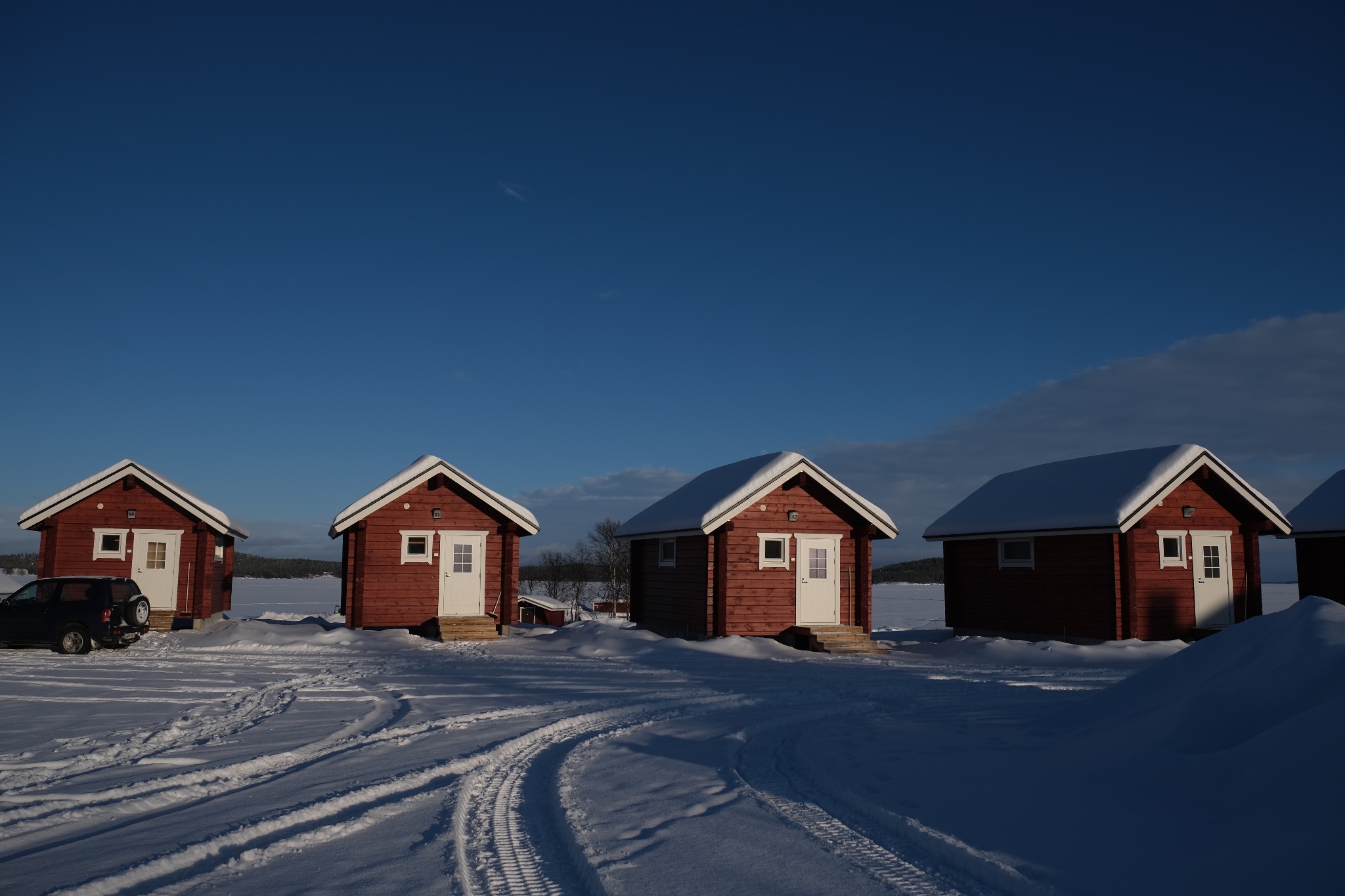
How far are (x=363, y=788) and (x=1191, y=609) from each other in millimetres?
22720

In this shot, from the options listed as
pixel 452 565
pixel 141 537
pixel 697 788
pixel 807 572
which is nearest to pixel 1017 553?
pixel 807 572

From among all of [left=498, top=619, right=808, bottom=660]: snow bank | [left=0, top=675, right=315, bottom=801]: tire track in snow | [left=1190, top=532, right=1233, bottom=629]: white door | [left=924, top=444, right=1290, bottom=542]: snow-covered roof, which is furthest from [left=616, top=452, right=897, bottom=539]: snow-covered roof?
[left=0, top=675, right=315, bottom=801]: tire track in snow

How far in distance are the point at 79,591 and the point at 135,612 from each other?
4.49 ft

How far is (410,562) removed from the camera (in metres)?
24.2

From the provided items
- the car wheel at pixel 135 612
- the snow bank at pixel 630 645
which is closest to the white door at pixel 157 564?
the car wheel at pixel 135 612

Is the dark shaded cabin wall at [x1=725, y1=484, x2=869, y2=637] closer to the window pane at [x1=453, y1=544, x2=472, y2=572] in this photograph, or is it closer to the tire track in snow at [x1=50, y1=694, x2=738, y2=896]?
the window pane at [x1=453, y1=544, x2=472, y2=572]

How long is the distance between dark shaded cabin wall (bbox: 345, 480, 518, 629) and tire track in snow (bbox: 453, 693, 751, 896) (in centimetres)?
1442

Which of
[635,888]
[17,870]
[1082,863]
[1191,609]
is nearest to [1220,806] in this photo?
[1082,863]

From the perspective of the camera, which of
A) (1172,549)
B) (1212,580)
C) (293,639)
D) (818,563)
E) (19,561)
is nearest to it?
(293,639)

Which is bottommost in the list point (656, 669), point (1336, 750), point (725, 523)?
point (656, 669)

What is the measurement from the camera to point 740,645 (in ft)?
71.0

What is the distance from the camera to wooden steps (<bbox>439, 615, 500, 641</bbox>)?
23.5 meters

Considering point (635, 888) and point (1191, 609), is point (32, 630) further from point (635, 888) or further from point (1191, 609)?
point (1191, 609)

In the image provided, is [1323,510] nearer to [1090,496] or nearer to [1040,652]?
[1090,496]
